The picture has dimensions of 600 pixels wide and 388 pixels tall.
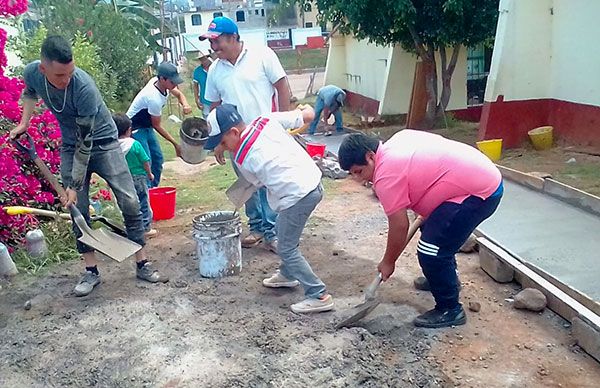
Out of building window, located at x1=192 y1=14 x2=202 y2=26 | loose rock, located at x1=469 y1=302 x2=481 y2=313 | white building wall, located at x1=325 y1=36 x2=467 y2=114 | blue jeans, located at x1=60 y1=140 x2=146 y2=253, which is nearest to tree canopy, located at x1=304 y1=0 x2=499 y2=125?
white building wall, located at x1=325 y1=36 x2=467 y2=114

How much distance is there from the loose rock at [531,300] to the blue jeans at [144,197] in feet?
10.6

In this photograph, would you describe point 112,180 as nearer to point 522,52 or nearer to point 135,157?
point 135,157

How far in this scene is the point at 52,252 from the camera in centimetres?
511

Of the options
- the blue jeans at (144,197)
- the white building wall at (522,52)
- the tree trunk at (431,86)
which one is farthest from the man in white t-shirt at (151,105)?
the tree trunk at (431,86)

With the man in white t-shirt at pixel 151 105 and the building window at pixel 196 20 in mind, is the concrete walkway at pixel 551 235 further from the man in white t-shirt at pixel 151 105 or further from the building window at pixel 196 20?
the building window at pixel 196 20

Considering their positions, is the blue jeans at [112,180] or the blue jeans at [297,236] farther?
the blue jeans at [112,180]

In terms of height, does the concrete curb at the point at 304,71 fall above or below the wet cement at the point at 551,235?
below

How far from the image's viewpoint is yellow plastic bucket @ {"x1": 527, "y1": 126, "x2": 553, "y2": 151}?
784cm

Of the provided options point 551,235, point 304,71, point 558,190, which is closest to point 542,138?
point 558,190

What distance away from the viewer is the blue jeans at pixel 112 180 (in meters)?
4.19

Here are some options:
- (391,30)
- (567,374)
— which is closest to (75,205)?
(567,374)

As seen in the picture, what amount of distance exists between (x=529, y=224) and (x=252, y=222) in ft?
7.81

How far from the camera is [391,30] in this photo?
10.5 meters

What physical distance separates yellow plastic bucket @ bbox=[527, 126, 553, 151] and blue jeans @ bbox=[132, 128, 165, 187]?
4.86 meters
